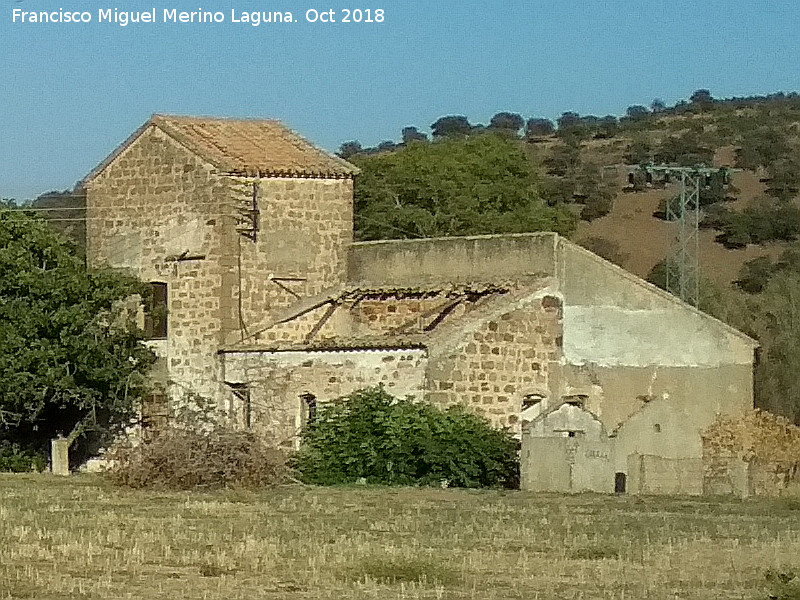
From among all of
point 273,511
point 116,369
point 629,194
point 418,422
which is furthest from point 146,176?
point 629,194

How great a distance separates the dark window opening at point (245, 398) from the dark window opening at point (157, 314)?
8.29 feet

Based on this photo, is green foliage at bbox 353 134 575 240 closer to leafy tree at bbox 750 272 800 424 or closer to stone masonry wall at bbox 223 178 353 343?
leafy tree at bbox 750 272 800 424

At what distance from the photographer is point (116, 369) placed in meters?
34.2

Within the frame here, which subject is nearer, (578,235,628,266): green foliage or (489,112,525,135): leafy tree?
(578,235,628,266): green foliage

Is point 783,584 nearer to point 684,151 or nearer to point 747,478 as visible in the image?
point 747,478

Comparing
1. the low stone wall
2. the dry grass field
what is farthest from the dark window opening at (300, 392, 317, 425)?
the low stone wall

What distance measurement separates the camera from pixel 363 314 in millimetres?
35156

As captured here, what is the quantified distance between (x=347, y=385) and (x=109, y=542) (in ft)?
46.8

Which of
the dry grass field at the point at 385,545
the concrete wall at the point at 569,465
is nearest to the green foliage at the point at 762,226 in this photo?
the concrete wall at the point at 569,465

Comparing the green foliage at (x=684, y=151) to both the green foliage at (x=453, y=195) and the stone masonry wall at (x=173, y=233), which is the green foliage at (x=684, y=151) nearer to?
the green foliage at (x=453, y=195)

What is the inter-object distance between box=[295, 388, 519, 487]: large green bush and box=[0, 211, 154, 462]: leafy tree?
17.3ft

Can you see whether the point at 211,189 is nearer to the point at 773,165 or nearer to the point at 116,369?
the point at 116,369

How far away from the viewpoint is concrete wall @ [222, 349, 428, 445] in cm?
3152

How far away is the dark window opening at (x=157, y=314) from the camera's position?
35.9 m
